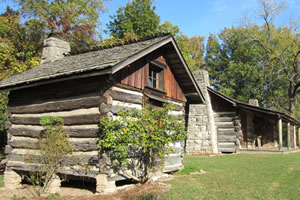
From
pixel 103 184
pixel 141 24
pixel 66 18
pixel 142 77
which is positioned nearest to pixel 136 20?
pixel 141 24

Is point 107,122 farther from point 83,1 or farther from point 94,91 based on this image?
point 83,1

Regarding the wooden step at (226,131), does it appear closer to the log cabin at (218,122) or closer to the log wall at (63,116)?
the log cabin at (218,122)

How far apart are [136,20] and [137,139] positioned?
26.1 metres

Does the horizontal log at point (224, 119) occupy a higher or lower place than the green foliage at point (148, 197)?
higher

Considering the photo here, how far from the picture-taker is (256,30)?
31.4m

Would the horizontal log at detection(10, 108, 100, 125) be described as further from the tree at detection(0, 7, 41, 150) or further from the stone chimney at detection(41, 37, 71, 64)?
the tree at detection(0, 7, 41, 150)

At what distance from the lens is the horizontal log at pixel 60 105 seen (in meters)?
8.08

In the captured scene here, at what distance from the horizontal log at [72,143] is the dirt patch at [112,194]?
1292 millimetres

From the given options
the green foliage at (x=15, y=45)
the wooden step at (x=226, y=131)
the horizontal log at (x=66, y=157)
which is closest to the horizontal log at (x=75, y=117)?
the horizontal log at (x=66, y=157)

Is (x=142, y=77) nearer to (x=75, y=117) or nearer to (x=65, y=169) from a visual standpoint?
(x=75, y=117)

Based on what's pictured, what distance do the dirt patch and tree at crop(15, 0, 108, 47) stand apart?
568 inches

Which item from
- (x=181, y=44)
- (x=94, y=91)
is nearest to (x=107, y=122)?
(x=94, y=91)

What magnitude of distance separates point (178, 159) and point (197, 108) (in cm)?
819

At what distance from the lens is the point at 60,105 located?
880 centimetres
